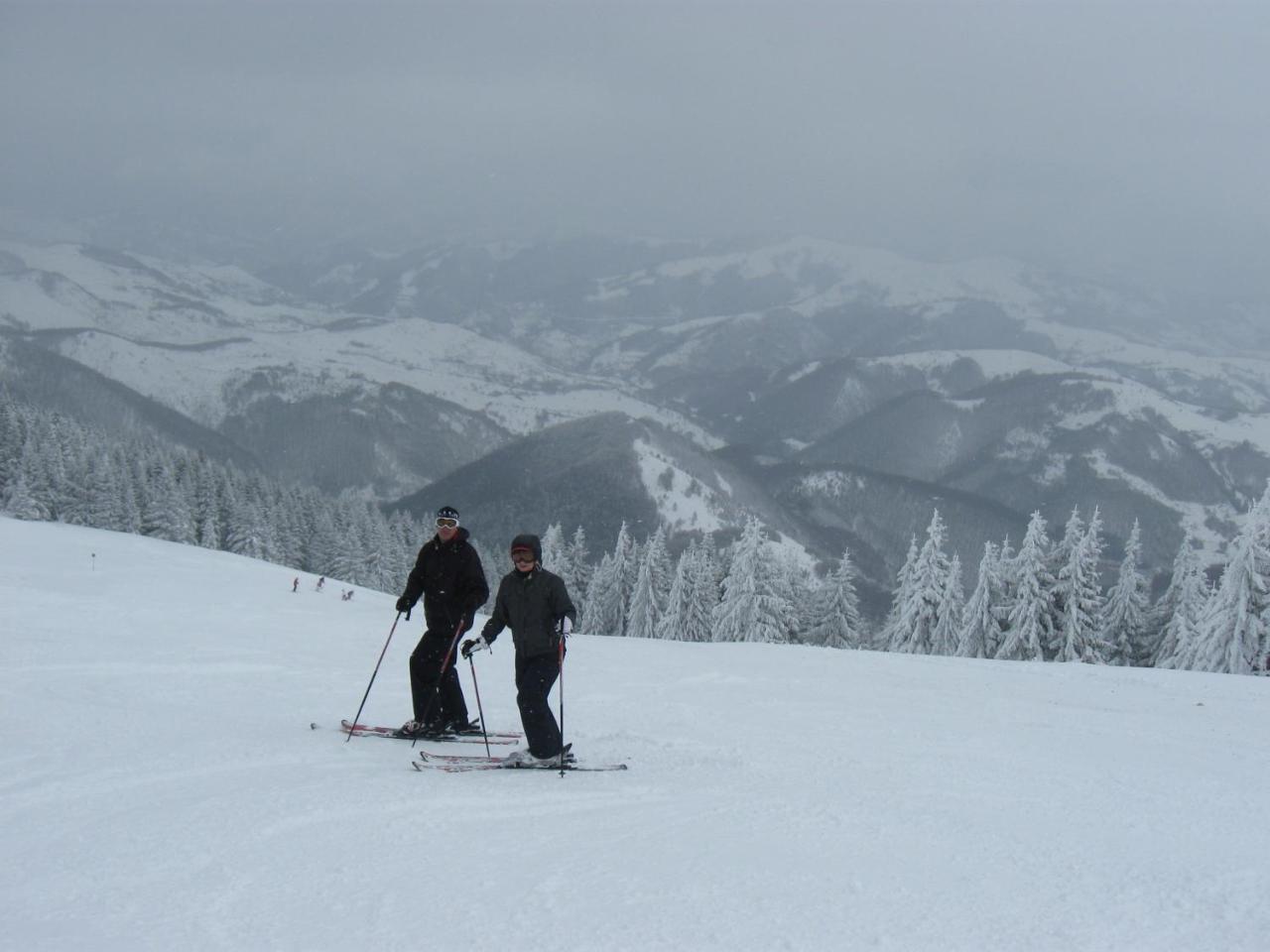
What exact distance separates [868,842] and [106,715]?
27.6ft

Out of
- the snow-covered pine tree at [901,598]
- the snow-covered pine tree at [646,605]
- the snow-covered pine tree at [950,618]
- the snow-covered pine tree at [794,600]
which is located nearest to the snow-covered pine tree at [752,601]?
the snow-covered pine tree at [794,600]

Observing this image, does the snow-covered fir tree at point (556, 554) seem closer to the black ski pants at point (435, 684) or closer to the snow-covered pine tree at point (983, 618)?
the snow-covered pine tree at point (983, 618)

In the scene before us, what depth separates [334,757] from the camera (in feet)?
27.4

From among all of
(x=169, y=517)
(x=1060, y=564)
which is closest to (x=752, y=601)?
(x=1060, y=564)

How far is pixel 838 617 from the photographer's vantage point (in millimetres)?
50812

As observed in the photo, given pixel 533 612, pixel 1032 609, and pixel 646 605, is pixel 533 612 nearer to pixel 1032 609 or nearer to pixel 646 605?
pixel 1032 609

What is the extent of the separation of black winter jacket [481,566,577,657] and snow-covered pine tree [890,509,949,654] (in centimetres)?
3969

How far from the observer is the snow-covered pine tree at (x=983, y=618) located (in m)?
41.1

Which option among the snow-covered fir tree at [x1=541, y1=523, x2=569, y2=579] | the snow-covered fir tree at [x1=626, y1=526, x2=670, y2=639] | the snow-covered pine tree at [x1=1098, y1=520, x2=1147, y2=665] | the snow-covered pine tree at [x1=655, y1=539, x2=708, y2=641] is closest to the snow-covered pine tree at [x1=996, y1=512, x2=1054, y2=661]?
the snow-covered pine tree at [x1=1098, y1=520, x2=1147, y2=665]

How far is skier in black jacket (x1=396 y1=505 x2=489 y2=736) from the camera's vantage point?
925 centimetres

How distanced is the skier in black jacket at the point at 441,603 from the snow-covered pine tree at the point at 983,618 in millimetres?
37107

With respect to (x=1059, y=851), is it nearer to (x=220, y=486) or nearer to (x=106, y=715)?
(x=106, y=715)

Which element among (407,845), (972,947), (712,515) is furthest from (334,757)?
(712,515)

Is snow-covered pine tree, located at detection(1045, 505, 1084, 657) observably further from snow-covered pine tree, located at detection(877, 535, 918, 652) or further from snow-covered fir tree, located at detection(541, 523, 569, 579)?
snow-covered fir tree, located at detection(541, 523, 569, 579)
